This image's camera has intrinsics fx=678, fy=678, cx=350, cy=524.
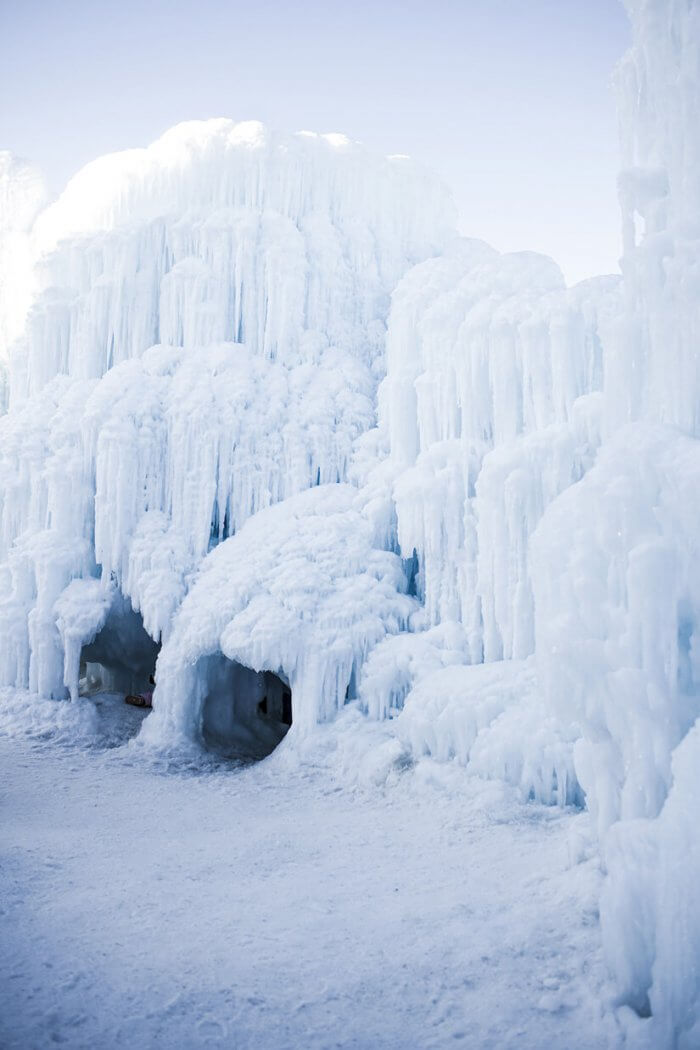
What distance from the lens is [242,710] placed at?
651 inches

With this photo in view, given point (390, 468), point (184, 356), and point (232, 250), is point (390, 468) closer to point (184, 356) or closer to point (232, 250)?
point (184, 356)

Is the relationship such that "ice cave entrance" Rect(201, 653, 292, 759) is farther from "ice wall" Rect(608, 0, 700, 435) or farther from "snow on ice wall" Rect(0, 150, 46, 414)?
"snow on ice wall" Rect(0, 150, 46, 414)

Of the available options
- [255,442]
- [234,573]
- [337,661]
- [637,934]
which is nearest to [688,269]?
[637,934]

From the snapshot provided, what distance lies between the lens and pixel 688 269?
584 cm

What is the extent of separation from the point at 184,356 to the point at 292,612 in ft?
26.1

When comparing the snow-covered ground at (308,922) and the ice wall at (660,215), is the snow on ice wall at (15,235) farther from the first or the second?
the ice wall at (660,215)

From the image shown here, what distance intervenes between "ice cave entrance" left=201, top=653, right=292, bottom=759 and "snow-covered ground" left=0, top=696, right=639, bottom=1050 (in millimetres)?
4441

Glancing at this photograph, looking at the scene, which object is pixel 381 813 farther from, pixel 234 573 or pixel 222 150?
pixel 222 150

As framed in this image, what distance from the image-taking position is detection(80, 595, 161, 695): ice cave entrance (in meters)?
16.7

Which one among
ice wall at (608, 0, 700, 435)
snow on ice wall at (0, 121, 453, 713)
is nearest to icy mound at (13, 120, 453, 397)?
snow on ice wall at (0, 121, 453, 713)

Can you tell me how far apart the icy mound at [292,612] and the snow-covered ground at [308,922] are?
8.60 feet

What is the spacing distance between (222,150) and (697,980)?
798 inches

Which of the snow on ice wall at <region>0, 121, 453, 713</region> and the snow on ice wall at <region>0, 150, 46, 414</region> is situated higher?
the snow on ice wall at <region>0, 150, 46, 414</region>

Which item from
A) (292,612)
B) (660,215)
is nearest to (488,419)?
(292,612)
